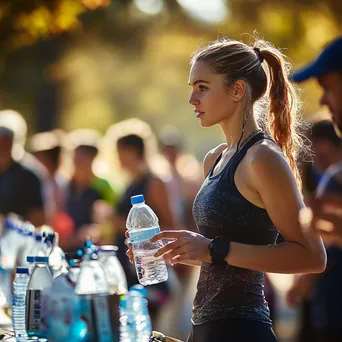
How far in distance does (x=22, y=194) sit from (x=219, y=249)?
13.6 feet

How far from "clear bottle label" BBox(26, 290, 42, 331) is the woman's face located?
30.8 inches

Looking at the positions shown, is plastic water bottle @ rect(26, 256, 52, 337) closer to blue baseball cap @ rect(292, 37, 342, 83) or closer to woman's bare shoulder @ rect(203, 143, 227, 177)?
woman's bare shoulder @ rect(203, 143, 227, 177)

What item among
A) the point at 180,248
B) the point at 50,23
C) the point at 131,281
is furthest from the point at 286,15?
the point at 180,248

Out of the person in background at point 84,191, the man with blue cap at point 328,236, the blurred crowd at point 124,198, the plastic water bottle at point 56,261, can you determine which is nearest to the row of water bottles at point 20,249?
the plastic water bottle at point 56,261

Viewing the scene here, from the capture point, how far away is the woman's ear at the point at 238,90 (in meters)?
3.09

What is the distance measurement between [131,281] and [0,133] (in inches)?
63.7

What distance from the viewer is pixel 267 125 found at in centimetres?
331

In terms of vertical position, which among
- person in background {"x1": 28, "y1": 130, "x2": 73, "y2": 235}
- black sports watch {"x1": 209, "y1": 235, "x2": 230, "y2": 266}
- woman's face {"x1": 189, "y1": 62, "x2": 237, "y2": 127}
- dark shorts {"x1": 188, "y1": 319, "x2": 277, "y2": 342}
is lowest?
dark shorts {"x1": 188, "y1": 319, "x2": 277, "y2": 342}

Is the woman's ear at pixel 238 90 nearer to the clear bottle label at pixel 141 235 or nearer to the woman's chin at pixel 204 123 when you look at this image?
the woman's chin at pixel 204 123

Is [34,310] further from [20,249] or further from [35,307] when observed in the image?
[20,249]

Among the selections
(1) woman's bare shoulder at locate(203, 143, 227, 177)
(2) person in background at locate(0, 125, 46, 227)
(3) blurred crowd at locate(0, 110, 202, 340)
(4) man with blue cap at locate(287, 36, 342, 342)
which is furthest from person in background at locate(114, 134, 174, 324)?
(1) woman's bare shoulder at locate(203, 143, 227, 177)

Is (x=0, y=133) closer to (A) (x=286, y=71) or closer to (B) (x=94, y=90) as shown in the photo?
(A) (x=286, y=71)

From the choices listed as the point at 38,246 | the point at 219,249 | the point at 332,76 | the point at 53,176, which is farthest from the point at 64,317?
the point at 53,176

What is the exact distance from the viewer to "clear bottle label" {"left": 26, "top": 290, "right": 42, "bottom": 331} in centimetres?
303
